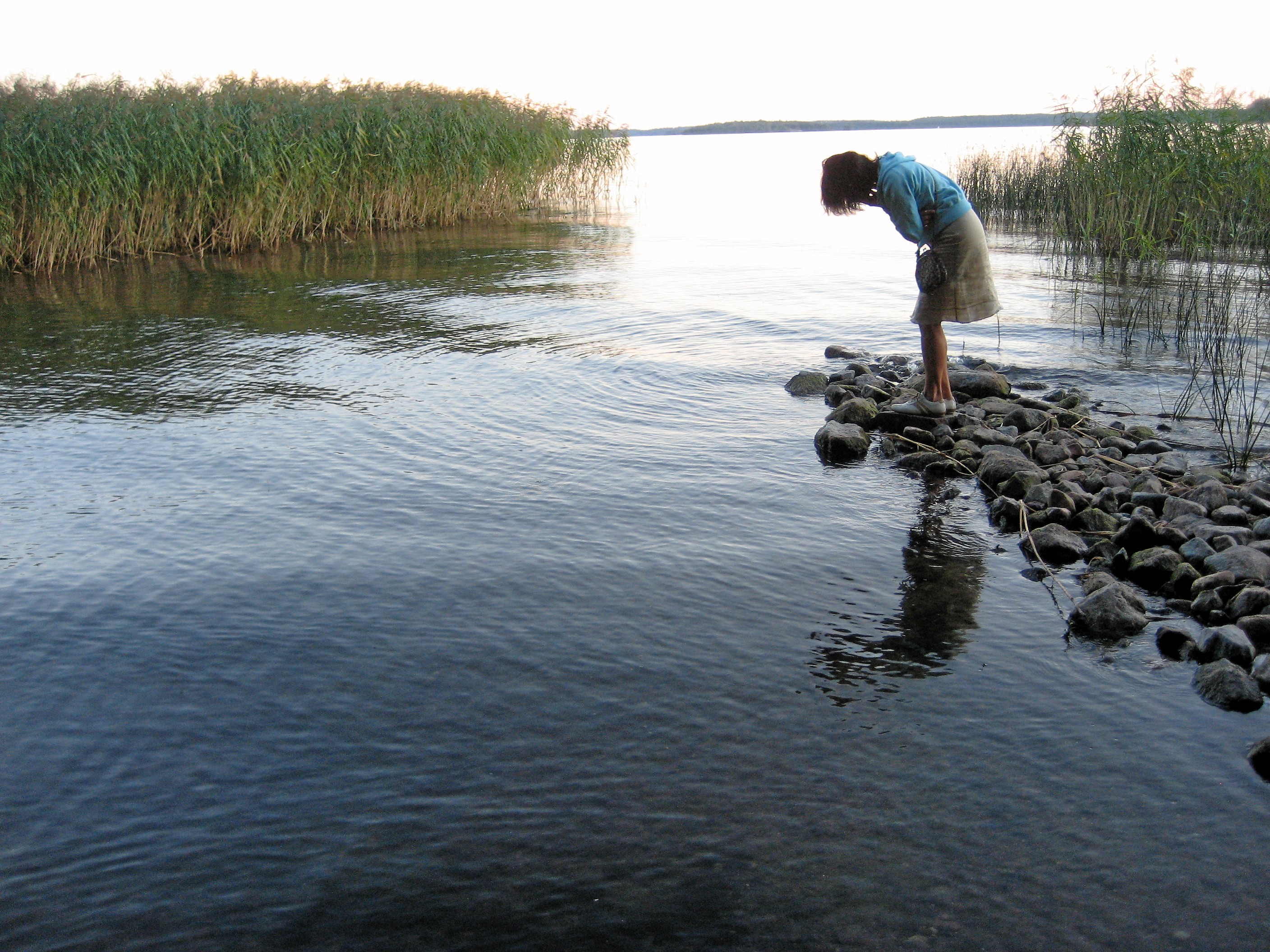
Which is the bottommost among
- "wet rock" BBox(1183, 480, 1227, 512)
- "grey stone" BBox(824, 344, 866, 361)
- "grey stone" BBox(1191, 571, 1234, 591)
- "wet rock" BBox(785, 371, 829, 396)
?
"grey stone" BBox(1191, 571, 1234, 591)

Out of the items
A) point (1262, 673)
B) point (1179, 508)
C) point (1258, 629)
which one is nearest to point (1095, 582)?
point (1258, 629)

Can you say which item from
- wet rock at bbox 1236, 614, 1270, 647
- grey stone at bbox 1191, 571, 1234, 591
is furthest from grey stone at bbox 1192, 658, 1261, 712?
grey stone at bbox 1191, 571, 1234, 591

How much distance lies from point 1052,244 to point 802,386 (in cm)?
1022

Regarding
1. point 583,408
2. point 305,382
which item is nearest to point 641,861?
point 583,408

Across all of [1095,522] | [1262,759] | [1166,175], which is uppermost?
[1166,175]

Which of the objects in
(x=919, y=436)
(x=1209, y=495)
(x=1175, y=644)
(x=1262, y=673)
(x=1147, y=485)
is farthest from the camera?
(x=919, y=436)

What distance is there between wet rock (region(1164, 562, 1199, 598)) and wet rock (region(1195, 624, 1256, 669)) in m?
0.49

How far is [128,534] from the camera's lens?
15.9 ft

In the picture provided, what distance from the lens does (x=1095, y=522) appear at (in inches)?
188

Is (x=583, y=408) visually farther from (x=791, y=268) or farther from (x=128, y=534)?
(x=791, y=268)

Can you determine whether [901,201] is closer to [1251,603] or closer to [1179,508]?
[1179,508]

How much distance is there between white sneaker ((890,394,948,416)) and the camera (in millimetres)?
6551

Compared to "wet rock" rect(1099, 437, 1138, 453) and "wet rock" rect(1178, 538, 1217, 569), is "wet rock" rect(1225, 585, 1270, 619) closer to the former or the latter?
"wet rock" rect(1178, 538, 1217, 569)

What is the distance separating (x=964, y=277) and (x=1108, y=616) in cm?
295
